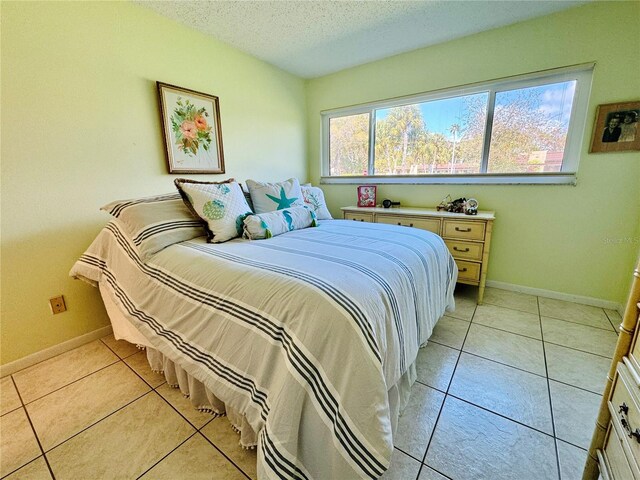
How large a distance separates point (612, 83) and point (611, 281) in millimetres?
1548

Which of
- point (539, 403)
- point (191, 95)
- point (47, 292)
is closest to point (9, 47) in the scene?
point (191, 95)

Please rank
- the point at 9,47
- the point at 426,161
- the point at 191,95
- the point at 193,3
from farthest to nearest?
1. the point at 426,161
2. the point at 191,95
3. the point at 193,3
4. the point at 9,47

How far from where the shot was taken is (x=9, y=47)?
1.49 meters

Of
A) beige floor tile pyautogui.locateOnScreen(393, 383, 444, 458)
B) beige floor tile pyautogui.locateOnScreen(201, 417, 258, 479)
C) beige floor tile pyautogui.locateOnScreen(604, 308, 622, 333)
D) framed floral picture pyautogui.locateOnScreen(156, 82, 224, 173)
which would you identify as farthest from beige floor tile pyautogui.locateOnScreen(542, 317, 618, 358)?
framed floral picture pyautogui.locateOnScreen(156, 82, 224, 173)

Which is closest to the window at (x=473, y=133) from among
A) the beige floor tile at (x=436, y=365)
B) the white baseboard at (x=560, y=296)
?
the white baseboard at (x=560, y=296)

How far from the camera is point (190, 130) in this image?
232 centimetres

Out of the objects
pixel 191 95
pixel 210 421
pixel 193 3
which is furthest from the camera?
pixel 191 95

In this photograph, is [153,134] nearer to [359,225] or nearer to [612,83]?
[359,225]

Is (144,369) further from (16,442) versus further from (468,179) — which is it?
(468,179)

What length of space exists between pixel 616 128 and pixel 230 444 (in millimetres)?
3276

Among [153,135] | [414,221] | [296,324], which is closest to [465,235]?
[414,221]

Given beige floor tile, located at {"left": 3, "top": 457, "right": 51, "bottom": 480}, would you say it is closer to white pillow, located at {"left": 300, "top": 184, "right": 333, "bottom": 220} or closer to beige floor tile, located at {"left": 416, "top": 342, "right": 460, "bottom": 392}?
beige floor tile, located at {"left": 416, "top": 342, "right": 460, "bottom": 392}

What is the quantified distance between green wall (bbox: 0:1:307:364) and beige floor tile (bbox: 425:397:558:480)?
2.33 meters

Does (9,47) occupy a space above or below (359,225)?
above
